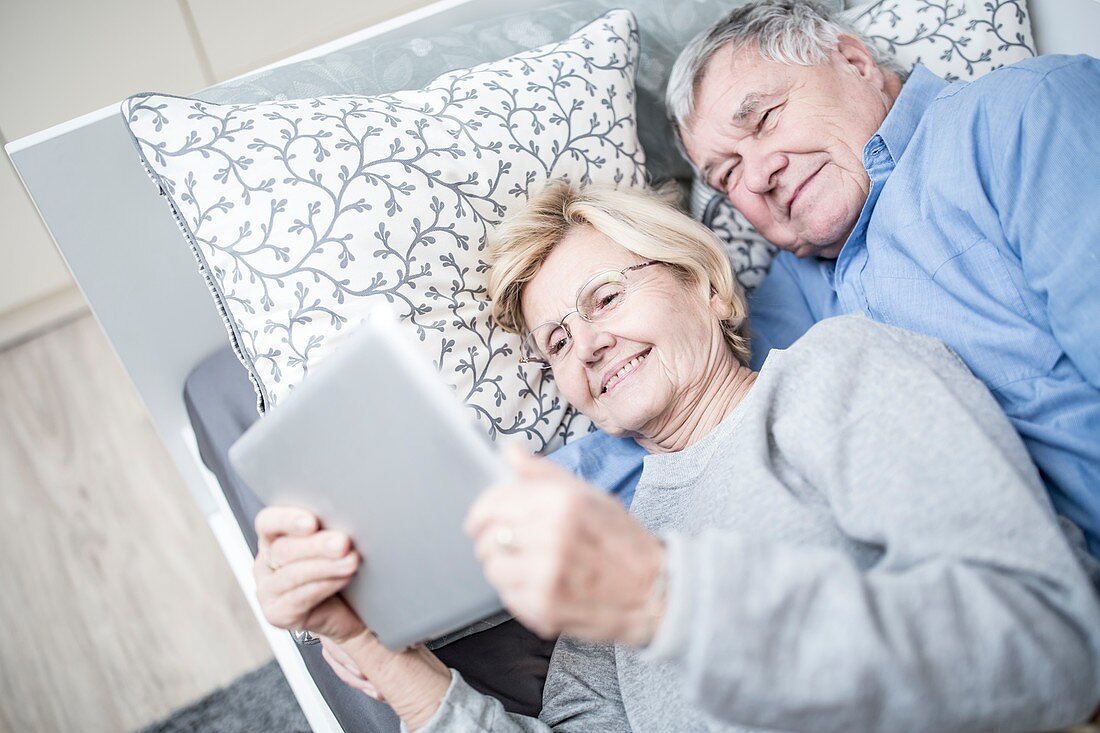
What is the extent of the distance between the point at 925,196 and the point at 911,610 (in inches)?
28.9

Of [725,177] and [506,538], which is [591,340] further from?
[506,538]

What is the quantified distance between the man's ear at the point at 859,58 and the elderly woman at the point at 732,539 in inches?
17.2

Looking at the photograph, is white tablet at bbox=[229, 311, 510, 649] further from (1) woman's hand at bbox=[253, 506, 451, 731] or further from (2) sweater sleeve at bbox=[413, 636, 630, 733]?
(2) sweater sleeve at bbox=[413, 636, 630, 733]

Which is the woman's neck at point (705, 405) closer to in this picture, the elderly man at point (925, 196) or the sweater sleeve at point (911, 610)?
the elderly man at point (925, 196)

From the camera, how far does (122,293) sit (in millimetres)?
1514

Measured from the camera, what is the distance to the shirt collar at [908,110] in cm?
132

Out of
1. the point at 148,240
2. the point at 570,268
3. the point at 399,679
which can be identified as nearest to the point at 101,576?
the point at 148,240

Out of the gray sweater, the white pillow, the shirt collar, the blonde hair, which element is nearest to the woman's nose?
the blonde hair

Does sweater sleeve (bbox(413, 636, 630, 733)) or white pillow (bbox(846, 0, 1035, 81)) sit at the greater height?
white pillow (bbox(846, 0, 1035, 81))

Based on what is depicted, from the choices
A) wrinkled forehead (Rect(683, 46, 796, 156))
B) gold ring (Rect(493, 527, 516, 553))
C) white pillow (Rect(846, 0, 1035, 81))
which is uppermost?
wrinkled forehead (Rect(683, 46, 796, 156))

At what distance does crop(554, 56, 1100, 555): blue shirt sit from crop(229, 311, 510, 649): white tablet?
0.75 m

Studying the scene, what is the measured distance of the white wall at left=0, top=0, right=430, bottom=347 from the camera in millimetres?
2537

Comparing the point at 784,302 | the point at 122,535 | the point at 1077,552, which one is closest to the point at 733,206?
the point at 784,302

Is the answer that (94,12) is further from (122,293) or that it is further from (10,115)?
(122,293)
